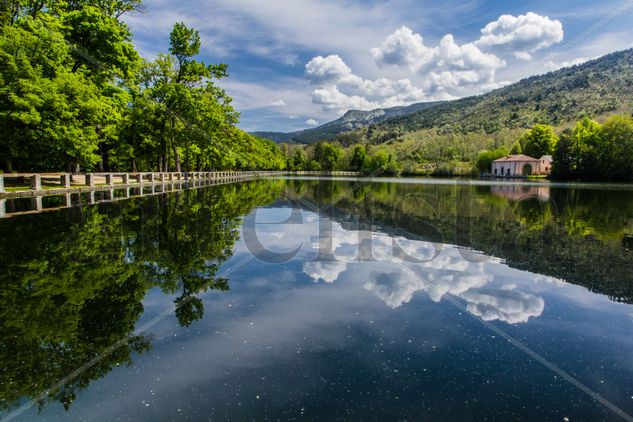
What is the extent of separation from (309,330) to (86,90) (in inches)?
1107

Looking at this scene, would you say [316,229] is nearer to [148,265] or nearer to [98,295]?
[148,265]

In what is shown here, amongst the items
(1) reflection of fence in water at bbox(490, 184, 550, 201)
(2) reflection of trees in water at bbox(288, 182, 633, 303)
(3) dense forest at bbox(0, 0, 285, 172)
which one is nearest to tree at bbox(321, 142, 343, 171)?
(3) dense forest at bbox(0, 0, 285, 172)

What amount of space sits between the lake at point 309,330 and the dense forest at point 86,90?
17.8 meters

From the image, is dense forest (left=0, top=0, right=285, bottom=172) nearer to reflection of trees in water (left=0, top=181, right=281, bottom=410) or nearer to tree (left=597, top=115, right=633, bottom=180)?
reflection of trees in water (left=0, top=181, right=281, bottom=410)

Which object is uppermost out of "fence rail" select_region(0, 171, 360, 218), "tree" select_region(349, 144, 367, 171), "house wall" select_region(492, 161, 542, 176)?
"tree" select_region(349, 144, 367, 171)

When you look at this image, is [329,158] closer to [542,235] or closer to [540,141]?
[540,141]

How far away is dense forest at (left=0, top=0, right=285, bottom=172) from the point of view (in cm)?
2341

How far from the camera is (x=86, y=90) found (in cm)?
2609

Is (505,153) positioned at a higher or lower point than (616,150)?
higher

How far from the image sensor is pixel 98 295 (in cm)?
577

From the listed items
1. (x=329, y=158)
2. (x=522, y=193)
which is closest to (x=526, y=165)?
(x=329, y=158)

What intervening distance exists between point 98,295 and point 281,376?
3.62 metres

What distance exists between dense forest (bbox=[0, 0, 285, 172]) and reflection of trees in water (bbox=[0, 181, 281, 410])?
49.3ft

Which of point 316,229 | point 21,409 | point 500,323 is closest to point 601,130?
point 316,229
